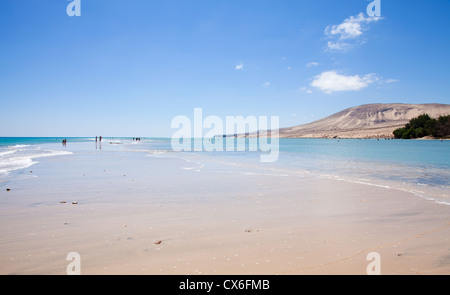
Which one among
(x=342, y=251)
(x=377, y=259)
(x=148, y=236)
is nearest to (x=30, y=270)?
(x=148, y=236)

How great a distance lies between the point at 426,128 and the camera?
→ 10900 centimetres

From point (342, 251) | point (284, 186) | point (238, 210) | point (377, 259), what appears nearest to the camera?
point (377, 259)

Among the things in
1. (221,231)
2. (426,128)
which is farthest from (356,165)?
(426,128)

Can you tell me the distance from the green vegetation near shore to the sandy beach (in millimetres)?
122593

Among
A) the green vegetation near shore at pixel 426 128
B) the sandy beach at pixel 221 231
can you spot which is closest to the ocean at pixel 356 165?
the sandy beach at pixel 221 231

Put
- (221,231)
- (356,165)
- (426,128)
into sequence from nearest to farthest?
1. (221,231)
2. (356,165)
3. (426,128)

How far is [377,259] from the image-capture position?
4383 mm

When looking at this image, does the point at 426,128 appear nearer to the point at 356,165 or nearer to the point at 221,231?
the point at 356,165

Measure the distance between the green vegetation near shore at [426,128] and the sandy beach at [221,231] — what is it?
123m

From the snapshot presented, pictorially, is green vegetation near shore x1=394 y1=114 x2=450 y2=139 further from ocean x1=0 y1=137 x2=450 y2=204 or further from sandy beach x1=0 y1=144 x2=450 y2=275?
sandy beach x1=0 y1=144 x2=450 y2=275

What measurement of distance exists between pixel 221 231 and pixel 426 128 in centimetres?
13593
